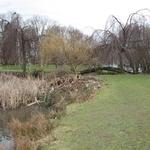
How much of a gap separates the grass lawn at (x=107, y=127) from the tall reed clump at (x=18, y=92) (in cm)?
502

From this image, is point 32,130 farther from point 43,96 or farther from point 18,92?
point 43,96

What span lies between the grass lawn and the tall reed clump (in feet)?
16.5

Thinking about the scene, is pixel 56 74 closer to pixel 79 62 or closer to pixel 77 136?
pixel 79 62

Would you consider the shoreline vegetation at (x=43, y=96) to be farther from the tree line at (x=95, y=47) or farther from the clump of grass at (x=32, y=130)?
the tree line at (x=95, y=47)

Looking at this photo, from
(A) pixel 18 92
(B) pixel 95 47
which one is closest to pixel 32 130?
(A) pixel 18 92

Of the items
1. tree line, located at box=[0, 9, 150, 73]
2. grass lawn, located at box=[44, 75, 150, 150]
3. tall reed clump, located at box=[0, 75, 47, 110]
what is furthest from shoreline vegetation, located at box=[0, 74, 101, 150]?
tree line, located at box=[0, 9, 150, 73]

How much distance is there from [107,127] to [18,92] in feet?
33.9

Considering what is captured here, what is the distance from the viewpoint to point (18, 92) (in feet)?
65.7

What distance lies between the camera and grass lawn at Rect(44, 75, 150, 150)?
8672 millimetres

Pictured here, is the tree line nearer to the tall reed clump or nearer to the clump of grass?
the tall reed clump

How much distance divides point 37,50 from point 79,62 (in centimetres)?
943

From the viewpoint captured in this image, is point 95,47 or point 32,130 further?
point 95,47

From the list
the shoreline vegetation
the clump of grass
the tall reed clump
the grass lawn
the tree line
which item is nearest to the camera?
the grass lawn

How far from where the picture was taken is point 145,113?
12.1 meters
